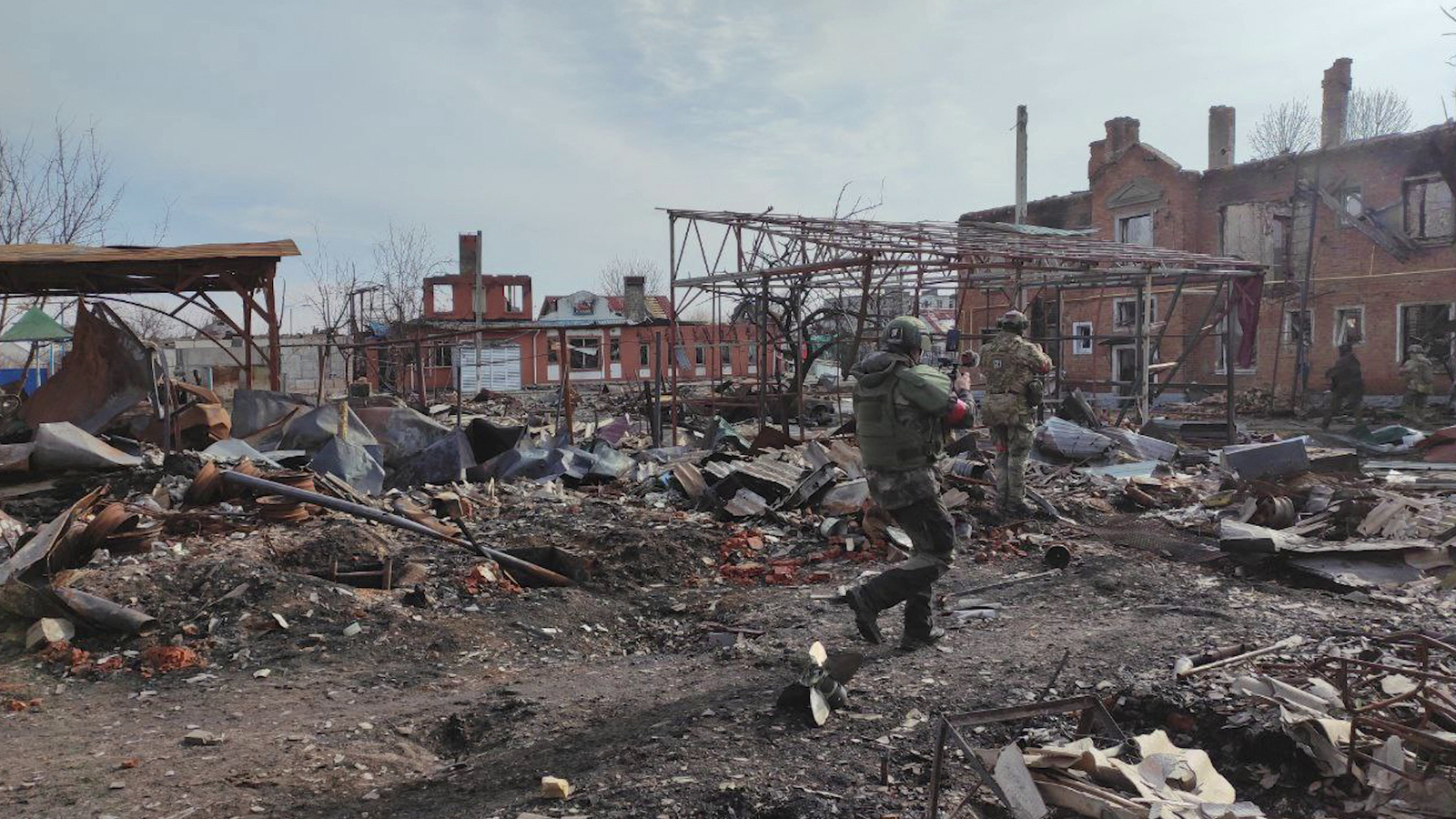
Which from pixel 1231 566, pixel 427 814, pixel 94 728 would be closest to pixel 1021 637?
pixel 1231 566

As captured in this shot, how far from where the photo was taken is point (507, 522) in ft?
27.3

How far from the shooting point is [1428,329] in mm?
21250

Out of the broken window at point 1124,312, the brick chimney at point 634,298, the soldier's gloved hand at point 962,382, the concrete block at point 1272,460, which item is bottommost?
the concrete block at point 1272,460

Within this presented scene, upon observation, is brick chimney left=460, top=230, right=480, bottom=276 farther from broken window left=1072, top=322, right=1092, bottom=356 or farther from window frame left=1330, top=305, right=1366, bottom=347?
window frame left=1330, top=305, right=1366, bottom=347

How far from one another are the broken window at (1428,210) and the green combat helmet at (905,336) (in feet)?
73.3

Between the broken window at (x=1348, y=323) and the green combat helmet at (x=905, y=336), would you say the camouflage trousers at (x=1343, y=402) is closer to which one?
the broken window at (x=1348, y=323)

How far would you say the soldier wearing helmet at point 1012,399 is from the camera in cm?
784

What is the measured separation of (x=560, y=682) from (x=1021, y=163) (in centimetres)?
2204

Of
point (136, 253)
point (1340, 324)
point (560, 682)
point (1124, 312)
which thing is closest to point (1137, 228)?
point (1124, 312)

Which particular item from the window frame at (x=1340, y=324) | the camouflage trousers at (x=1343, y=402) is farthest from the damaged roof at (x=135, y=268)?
the window frame at (x=1340, y=324)

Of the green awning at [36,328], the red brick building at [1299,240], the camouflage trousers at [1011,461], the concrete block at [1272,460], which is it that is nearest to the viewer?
the camouflage trousers at [1011,461]

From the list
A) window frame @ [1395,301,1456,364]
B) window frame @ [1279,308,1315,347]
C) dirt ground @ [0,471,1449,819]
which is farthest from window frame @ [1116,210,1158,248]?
dirt ground @ [0,471,1449,819]

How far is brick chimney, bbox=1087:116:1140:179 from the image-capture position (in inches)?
1093

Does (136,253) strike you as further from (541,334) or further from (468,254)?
(468,254)
